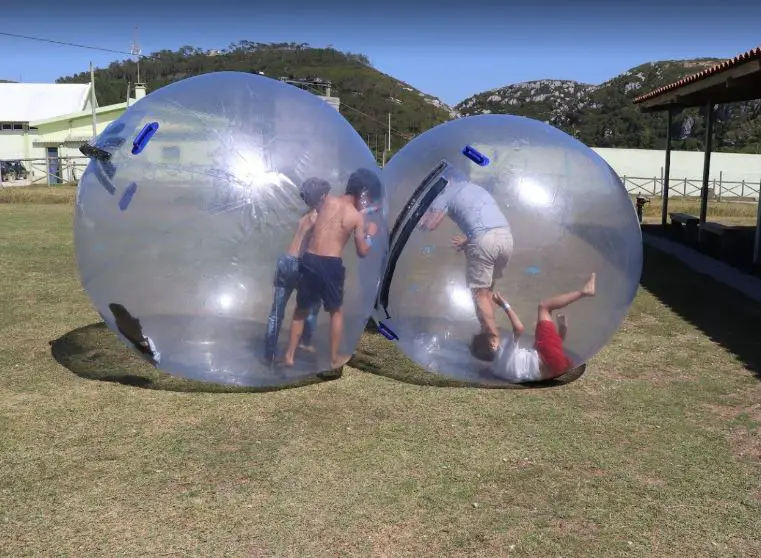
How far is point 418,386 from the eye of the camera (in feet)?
16.5

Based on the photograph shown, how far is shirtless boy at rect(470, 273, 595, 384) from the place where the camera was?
4422 millimetres

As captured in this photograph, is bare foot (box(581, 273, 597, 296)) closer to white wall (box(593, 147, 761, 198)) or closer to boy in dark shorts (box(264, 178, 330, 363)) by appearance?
boy in dark shorts (box(264, 178, 330, 363))

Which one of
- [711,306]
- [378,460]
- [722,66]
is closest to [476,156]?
[378,460]

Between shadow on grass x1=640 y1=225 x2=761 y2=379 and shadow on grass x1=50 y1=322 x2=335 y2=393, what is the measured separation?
12.5ft

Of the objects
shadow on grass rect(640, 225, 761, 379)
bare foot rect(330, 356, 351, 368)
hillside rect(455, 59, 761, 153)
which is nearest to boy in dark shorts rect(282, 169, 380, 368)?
bare foot rect(330, 356, 351, 368)

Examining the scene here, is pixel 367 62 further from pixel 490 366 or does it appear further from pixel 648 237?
pixel 490 366

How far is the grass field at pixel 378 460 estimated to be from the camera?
315 centimetres

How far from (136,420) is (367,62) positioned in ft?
391

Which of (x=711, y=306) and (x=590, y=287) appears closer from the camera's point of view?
(x=590, y=287)

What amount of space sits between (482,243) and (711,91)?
33.5 ft

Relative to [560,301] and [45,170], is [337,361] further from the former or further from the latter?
[45,170]

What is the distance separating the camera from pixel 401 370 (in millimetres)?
5348

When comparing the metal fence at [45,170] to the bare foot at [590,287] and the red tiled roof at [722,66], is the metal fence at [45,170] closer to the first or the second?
the red tiled roof at [722,66]

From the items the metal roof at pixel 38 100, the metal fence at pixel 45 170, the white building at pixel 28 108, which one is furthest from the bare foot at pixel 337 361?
the metal roof at pixel 38 100
